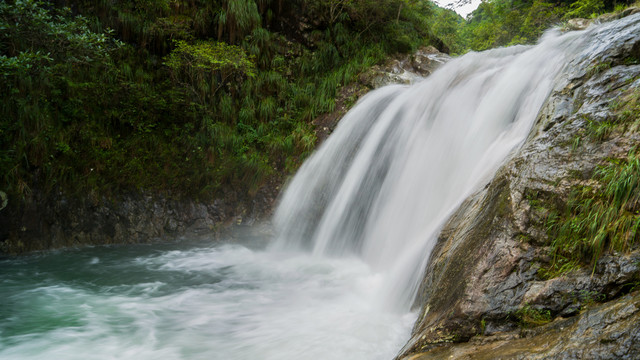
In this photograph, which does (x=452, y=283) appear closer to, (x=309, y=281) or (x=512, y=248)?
(x=512, y=248)

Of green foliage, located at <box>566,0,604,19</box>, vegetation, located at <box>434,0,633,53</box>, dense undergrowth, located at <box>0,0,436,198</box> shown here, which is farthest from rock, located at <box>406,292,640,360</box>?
green foliage, located at <box>566,0,604,19</box>

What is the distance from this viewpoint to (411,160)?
5406mm

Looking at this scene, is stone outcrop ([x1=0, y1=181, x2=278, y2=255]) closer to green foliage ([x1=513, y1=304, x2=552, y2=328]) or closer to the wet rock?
the wet rock

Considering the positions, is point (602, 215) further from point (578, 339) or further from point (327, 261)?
point (327, 261)

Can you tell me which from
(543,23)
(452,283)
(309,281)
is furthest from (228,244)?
(543,23)

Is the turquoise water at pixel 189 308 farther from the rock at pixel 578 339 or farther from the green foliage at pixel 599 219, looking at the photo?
the green foliage at pixel 599 219

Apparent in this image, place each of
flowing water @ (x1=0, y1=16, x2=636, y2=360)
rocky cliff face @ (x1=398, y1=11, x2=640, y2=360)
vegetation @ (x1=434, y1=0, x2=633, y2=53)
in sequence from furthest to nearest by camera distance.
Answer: vegetation @ (x1=434, y1=0, x2=633, y2=53) → flowing water @ (x1=0, y1=16, x2=636, y2=360) → rocky cliff face @ (x1=398, y1=11, x2=640, y2=360)

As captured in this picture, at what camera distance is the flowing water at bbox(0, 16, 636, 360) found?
3.29 m

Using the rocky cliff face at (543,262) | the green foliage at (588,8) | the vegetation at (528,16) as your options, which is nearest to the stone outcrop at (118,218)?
the rocky cliff face at (543,262)

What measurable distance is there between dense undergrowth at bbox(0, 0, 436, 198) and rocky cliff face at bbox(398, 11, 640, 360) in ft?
15.3

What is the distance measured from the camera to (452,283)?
2.49m

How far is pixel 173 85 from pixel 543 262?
6.71 meters

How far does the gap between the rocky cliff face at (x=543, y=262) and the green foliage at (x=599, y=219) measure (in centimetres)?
4

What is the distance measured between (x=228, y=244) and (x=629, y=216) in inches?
226
